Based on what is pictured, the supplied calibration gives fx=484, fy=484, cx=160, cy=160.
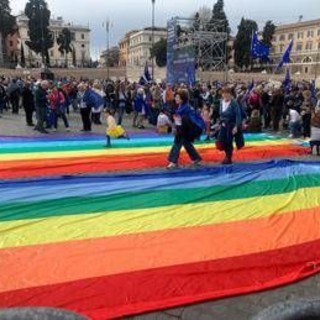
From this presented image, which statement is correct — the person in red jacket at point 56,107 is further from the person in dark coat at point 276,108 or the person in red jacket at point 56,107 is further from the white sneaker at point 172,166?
the white sneaker at point 172,166

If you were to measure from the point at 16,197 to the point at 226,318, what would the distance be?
427 centimetres

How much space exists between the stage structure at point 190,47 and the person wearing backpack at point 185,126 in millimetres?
14115

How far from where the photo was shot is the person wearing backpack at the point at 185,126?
952cm

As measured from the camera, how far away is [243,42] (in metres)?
80.6

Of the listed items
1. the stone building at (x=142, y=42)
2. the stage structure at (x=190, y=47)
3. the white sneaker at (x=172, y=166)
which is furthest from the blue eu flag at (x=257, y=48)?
the stone building at (x=142, y=42)

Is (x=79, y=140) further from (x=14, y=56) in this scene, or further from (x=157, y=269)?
(x=14, y=56)

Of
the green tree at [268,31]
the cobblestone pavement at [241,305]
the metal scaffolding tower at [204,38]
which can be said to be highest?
the green tree at [268,31]

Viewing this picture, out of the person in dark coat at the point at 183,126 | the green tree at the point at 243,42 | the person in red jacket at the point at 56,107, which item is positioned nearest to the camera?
the person in dark coat at the point at 183,126

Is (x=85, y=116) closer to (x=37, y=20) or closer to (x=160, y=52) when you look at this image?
(x=37, y=20)

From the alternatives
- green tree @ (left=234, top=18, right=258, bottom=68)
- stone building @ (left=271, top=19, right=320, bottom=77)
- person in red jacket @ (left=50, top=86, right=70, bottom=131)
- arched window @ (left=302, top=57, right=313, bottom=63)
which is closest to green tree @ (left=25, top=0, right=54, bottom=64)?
green tree @ (left=234, top=18, right=258, bottom=68)

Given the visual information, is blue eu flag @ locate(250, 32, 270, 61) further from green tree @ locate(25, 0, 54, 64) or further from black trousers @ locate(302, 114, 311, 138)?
green tree @ locate(25, 0, 54, 64)

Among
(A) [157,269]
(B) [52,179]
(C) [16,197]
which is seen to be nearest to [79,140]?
(B) [52,179]

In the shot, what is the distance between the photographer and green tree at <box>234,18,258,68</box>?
265 ft

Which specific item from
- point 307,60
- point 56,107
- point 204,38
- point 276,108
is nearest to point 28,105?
point 56,107
